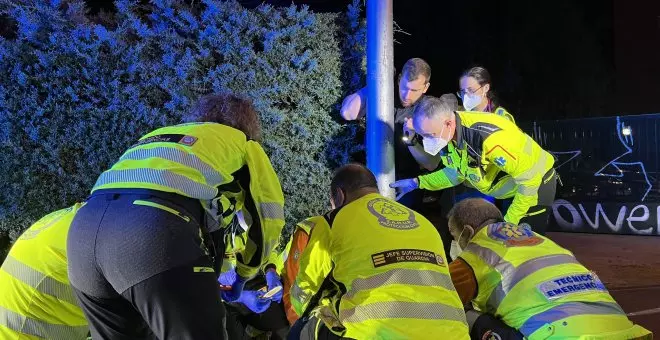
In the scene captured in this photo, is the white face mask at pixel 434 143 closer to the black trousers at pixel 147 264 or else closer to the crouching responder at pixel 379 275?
the crouching responder at pixel 379 275

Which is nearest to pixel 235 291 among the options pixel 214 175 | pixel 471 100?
pixel 214 175

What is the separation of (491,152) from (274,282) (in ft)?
5.68

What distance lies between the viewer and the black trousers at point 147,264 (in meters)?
2.08

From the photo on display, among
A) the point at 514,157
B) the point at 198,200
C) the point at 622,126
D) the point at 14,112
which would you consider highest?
the point at 14,112

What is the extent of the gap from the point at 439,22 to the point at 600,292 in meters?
14.8

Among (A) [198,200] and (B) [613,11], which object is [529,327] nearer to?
(A) [198,200]

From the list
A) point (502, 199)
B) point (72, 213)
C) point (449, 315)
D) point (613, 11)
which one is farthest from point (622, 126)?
point (613, 11)

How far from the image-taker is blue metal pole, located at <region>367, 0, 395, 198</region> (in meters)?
4.32

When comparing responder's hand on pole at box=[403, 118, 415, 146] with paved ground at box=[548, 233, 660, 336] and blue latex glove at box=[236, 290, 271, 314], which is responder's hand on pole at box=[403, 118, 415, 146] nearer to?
blue latex glove at box=[236, 290, 271, 314]

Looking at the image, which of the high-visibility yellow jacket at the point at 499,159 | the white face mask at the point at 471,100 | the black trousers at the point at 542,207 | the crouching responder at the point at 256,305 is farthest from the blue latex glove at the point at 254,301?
the white face mask at the point at 471,100

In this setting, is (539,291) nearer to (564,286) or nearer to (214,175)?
(564,286)

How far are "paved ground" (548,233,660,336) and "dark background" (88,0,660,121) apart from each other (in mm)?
9045

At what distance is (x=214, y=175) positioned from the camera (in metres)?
2.34

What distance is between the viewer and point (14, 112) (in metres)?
4.86
